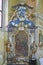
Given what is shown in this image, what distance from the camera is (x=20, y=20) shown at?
19.7ft

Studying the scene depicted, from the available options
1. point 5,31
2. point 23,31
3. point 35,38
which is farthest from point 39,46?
point 5,31

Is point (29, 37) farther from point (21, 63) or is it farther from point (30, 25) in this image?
point (21, 63)

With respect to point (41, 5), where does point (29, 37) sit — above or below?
below

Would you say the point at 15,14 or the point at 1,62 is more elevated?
the point at 15,14

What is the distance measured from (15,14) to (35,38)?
0.87 m

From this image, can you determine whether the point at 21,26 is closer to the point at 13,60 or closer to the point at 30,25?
the point at 30,25

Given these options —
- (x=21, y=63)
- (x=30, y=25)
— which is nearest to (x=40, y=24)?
(x=30, y=25)

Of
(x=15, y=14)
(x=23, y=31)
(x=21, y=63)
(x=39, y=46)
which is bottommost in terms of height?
(x=21, y=63)

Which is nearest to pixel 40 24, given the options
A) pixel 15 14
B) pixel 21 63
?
pixel 15 14

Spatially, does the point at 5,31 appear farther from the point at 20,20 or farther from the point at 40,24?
the point at 40,24

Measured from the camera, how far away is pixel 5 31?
5.97 metres

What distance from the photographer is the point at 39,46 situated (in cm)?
594

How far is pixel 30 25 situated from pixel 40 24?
0.28m

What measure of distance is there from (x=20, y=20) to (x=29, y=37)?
536mm
